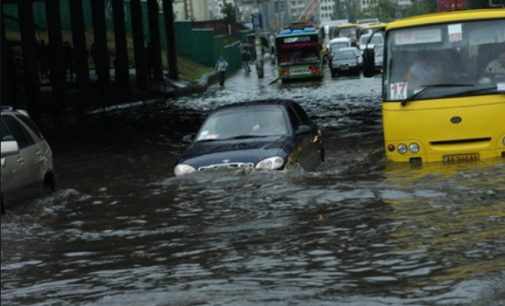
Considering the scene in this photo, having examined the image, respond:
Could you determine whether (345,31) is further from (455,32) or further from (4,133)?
(4,133)

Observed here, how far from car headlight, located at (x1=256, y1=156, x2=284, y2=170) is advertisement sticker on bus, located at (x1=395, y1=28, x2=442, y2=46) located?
7.98 feet

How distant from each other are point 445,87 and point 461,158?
3.27 ft

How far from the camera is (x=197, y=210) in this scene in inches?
539

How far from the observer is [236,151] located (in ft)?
50.5

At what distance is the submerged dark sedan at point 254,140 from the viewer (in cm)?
1516

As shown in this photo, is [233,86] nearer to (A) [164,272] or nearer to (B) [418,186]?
(B) [418,186]

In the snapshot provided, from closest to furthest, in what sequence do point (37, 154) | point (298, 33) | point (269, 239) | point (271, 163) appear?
1. point (269, 239)
2. point (271, 163)
3. point (37, 154)
4. point (298, 33)

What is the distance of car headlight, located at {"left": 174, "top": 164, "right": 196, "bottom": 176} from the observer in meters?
15.3

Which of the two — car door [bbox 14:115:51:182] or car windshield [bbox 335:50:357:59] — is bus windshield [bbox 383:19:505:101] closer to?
car door [bbox 14:115:51:182]

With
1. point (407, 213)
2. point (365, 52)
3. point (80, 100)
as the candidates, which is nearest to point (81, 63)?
point (80, 100)

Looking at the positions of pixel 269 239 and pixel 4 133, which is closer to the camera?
pixel 269 239

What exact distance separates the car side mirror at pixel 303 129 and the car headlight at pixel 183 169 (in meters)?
2.01

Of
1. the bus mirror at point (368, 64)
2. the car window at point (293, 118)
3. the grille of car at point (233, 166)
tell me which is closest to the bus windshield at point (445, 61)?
the bus mirror at point (368, 64)

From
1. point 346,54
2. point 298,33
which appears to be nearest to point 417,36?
point 298,33
